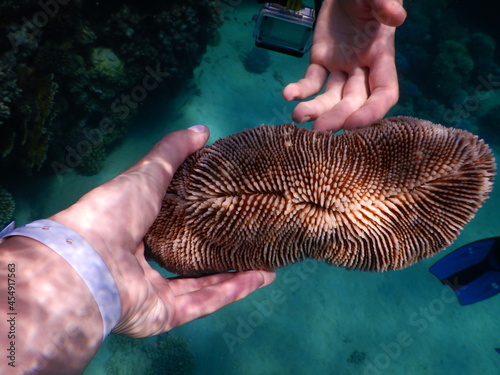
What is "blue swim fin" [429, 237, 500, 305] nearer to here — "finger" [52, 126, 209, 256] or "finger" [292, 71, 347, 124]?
"finger" [292, 71, 347, 124]

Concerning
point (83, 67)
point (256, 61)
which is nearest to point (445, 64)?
point (256, 61)

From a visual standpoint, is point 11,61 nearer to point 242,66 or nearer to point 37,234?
point 37,234

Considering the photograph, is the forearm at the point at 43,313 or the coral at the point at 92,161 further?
the coral at the point at 92,161

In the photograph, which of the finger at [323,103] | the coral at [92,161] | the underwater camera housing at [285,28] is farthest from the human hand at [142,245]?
the coral at [92,161]

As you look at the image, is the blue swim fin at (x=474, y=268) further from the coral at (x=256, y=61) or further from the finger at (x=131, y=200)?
the coral at (x=256, y=61)

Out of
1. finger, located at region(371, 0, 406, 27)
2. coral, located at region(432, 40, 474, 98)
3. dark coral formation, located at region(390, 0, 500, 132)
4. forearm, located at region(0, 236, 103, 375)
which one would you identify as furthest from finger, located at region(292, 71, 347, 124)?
coral, located at region(432, 40, 474, 98)
